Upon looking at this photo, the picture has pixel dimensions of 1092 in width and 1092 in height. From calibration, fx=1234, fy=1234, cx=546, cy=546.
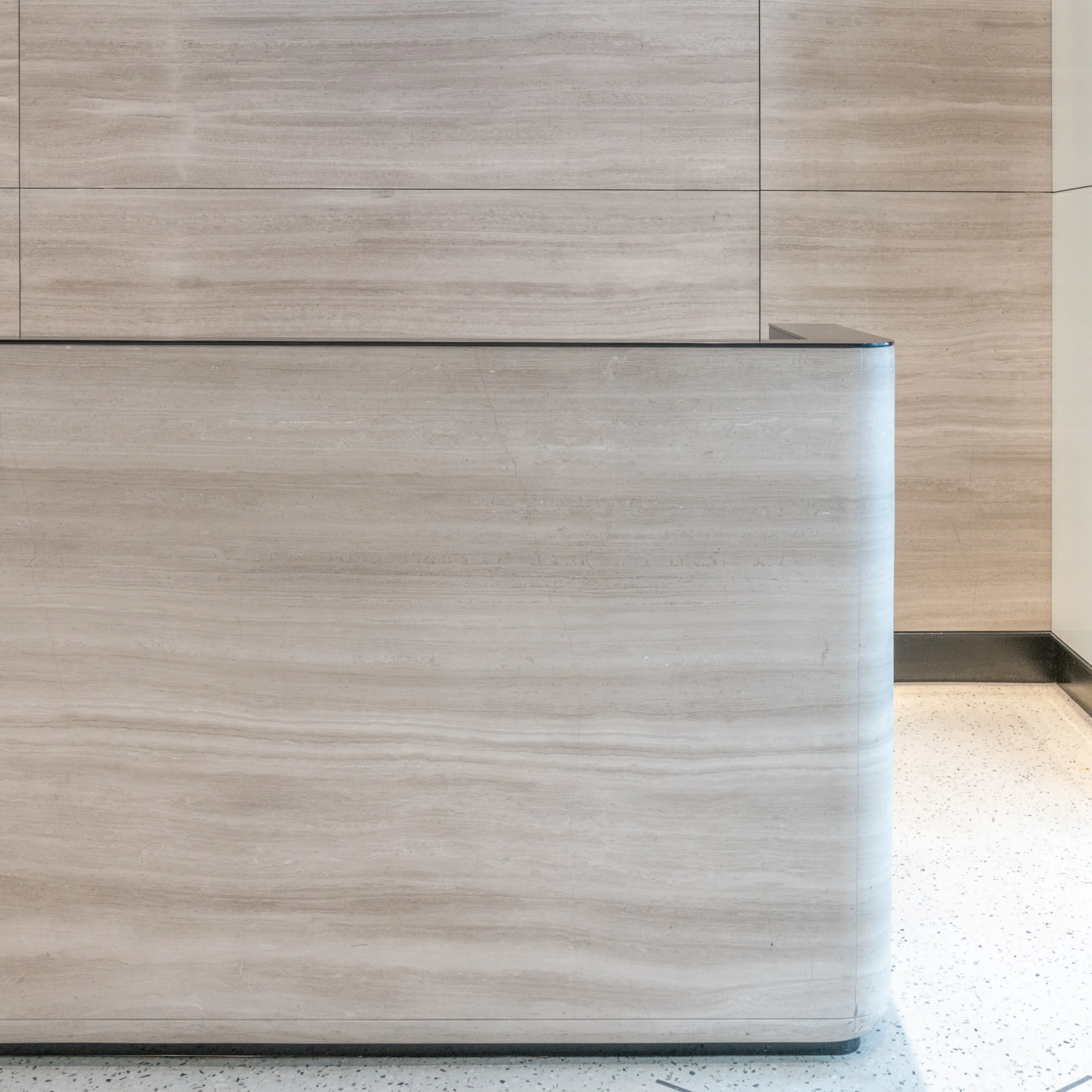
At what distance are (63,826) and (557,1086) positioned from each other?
0.67 meters

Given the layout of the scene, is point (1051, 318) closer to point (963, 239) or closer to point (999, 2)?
point (963, 239)

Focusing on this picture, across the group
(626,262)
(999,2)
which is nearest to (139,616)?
(626,262)

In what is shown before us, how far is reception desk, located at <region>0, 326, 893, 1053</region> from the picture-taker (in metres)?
1.43

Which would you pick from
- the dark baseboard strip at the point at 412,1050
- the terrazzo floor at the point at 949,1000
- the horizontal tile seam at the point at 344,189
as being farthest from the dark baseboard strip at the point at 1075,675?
the dark baseboard strip at the point at 412,1050

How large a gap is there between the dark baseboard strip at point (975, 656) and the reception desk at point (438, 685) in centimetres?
194

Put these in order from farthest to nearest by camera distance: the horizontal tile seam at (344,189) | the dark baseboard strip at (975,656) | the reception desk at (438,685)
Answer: the dark baseboard strip at (975,656) < the horizontal tile seam at (344,189) < the reception desk at (438,685)

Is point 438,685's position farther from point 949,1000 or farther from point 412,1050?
point 949,1000

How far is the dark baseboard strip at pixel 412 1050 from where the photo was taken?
1.53 m

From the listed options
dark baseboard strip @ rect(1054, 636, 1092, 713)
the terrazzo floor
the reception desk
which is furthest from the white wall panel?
the reception desk

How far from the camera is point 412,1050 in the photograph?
60.6 inches

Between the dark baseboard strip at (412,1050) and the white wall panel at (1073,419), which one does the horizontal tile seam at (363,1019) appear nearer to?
the dark baseboard strip at (412,1050)

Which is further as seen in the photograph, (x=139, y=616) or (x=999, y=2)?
(x=999, y=2)

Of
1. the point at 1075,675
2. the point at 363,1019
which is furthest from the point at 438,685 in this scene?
the point at 1075,675

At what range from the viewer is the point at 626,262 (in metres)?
3.18
